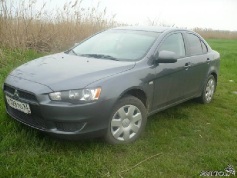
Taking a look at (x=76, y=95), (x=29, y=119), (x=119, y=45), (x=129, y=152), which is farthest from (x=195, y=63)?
(x=29, y=119)

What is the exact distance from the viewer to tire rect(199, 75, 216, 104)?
609 centimetres

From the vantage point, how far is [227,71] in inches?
416

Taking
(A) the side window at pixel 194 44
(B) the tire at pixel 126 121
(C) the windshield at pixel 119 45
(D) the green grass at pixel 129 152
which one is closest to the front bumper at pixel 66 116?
(B) the tire at pixel 126 121

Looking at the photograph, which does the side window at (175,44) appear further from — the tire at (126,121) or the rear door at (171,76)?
the tire at (126,121)

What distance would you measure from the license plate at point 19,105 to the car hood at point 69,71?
297 mm

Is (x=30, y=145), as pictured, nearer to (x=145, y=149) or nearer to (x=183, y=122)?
(x=145, y=149)

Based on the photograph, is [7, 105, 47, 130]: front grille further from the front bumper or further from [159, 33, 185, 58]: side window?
[159, 33, 185, 58]: side window

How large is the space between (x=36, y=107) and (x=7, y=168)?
70 cm

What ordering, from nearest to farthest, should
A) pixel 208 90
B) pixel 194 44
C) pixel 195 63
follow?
pixel 195 63 → pixel 194 44 → pixel 208 90

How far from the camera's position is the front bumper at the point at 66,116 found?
11.4ft

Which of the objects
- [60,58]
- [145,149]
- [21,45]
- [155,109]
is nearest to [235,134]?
[155,109]

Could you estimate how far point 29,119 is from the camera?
3.71m

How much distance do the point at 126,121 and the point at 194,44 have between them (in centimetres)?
240

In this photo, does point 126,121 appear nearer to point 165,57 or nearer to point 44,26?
point 165,57
